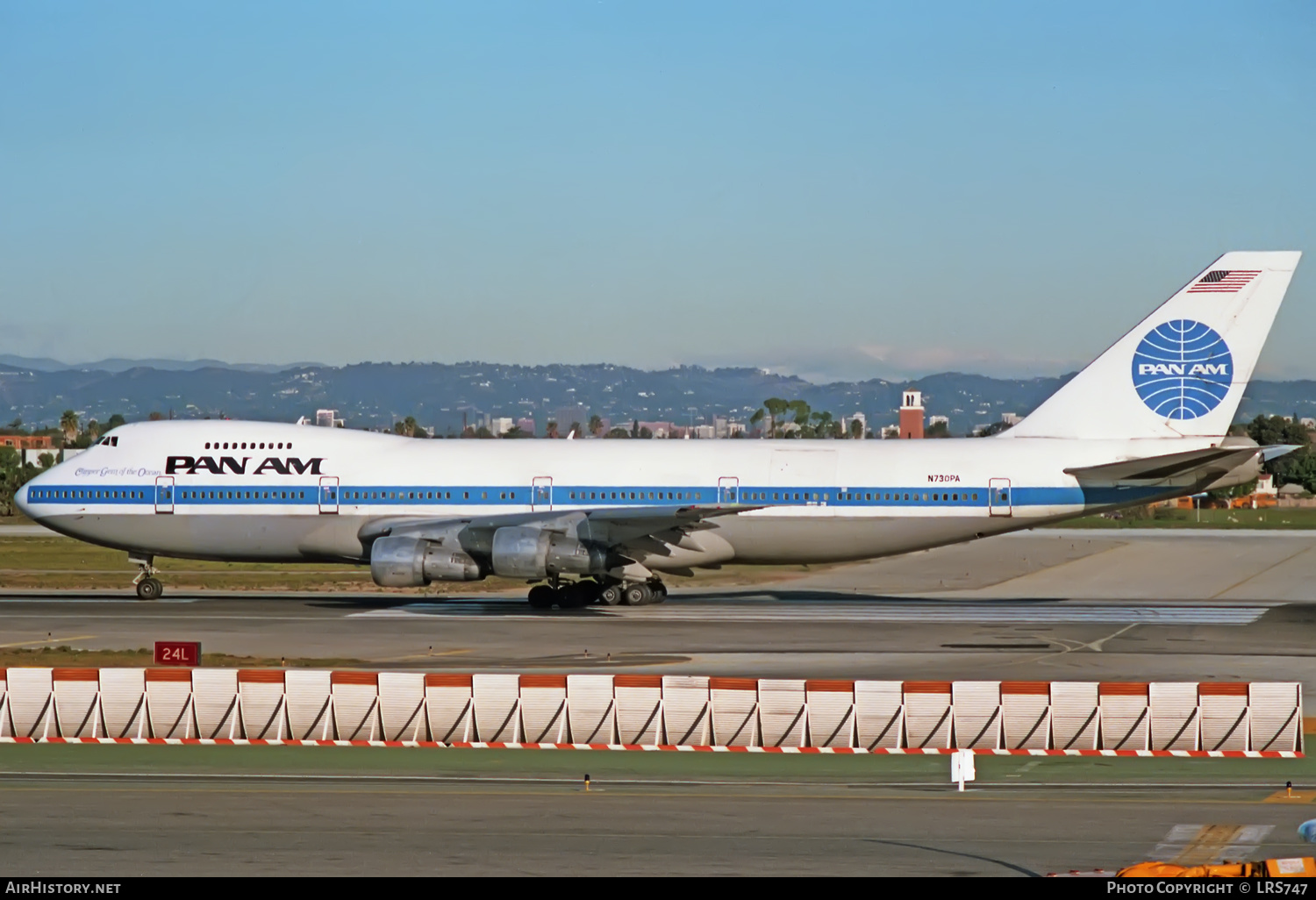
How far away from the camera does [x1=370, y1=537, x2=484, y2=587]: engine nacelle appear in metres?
40.3

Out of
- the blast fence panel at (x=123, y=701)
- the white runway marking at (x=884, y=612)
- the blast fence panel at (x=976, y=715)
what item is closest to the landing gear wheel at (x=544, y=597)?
the white runway marking at (x=884, y=612)

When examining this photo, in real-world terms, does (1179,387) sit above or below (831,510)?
above

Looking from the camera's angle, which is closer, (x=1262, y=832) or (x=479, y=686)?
(x=1262, y=832)

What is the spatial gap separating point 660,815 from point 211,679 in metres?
8.28

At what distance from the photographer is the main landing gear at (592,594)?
42594mm

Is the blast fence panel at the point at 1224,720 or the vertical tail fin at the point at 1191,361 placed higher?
the vertical tail fin at the point at 1191,361

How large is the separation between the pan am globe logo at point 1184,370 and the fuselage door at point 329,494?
2186 centimetres

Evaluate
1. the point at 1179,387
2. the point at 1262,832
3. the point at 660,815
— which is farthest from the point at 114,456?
the point at 1262,832

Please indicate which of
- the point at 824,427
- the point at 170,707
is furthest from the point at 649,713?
the point at 824,427

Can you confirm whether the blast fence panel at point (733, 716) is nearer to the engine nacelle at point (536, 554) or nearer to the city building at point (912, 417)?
the engine nacelle at point (536, 554)

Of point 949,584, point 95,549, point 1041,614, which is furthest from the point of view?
point 95,549

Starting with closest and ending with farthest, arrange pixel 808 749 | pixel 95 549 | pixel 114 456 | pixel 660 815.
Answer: pixel 660 815, pixel 808 749, pixel 114 456, pixel 95 549

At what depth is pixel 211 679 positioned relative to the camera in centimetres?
2195
